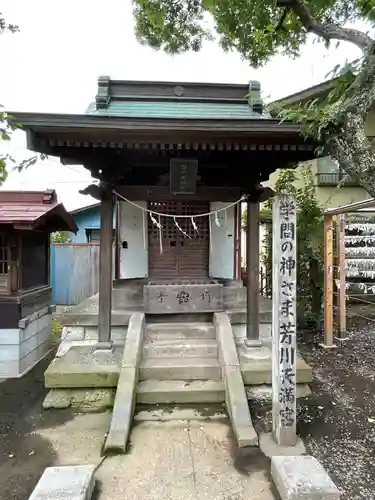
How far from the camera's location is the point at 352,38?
3.48 metres

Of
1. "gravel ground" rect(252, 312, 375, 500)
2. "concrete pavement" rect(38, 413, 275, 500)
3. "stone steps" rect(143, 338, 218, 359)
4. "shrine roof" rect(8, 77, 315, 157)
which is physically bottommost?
"concrete pavement" rect(38, 413, 275, 500)

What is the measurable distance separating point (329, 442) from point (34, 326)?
600cm

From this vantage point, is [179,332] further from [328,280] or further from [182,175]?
[328,280]

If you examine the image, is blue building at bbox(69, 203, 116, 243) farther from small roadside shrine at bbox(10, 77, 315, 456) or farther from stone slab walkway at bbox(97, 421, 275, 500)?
stone slab walkway at bbox(97, 421, 275, 500)

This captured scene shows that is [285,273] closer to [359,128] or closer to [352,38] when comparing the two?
[359,128]

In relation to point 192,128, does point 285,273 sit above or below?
below

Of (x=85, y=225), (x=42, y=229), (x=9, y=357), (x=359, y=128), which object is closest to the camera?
(x=359, y=128)

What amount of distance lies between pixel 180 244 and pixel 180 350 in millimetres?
2248

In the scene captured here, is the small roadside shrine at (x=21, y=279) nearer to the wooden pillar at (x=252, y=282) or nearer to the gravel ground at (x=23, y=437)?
the gravel ground at (x=23, y=437)

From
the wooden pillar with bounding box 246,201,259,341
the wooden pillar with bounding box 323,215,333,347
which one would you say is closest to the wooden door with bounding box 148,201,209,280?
the wooden pillar with bounding box 246,201,259,341

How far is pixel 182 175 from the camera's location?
18.0 ft

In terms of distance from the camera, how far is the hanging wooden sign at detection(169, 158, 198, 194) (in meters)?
5.41

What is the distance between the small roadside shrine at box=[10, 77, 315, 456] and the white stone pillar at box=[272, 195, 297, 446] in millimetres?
13

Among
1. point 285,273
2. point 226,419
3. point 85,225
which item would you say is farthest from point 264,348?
point 85,225
